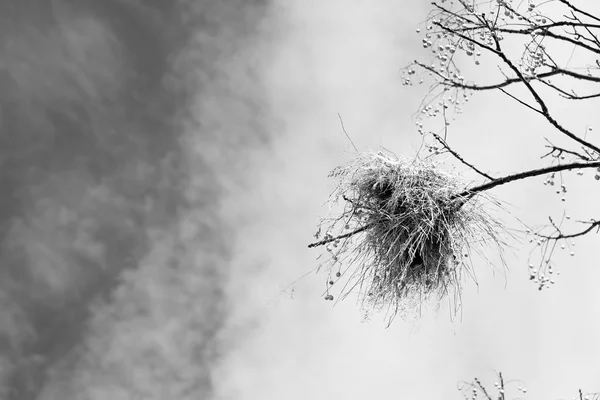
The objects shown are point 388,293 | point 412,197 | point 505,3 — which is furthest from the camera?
point 505,3

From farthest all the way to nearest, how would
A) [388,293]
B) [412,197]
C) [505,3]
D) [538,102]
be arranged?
[505,3] < [388,293] < [412,197] < [538,102]

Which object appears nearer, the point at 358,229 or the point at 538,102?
the point at 538,102

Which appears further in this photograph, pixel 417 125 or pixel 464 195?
pixel 417 125

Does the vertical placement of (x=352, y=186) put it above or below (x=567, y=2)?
below

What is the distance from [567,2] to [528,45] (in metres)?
0.32

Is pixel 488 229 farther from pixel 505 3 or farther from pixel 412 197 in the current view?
pixel 505 3

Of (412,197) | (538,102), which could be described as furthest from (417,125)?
(538,102)

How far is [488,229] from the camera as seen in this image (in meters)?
3.55

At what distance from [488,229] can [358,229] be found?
68 cm

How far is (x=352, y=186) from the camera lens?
3.66 m

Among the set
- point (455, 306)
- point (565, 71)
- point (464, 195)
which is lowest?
point (455, 306)

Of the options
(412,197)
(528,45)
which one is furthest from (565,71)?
(412,197)

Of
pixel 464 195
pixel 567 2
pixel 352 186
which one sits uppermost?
pixel 567 2

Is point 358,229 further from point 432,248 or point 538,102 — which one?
point 538,102
